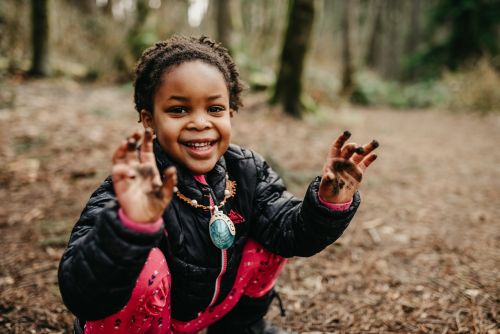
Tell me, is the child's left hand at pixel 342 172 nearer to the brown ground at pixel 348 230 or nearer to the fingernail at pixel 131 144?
the fingernail at pixel 131 144

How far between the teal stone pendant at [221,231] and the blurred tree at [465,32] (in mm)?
15139

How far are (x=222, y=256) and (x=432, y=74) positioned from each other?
15.6 metres

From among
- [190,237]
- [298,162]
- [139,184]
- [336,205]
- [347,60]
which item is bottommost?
[298,162]

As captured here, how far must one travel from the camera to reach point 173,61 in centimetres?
155

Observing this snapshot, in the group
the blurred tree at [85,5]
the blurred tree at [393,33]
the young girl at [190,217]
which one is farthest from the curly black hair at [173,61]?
the blurred tree at [393,33]

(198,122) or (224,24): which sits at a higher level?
(224,24)

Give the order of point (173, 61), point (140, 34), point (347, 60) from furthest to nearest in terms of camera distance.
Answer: point (347, 60), point (140, 34), point (173, 61)

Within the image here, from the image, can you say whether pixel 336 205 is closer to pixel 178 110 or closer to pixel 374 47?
pixel 178 110

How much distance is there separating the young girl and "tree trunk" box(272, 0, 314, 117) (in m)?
5.12

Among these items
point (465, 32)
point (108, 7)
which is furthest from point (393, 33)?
point (108, 7)

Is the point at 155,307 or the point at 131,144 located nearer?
the point at 131,144

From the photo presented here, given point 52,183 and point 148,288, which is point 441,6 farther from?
point 148,288

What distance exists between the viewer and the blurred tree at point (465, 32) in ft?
45.0

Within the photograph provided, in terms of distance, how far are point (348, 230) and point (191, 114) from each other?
1990 millimetres
